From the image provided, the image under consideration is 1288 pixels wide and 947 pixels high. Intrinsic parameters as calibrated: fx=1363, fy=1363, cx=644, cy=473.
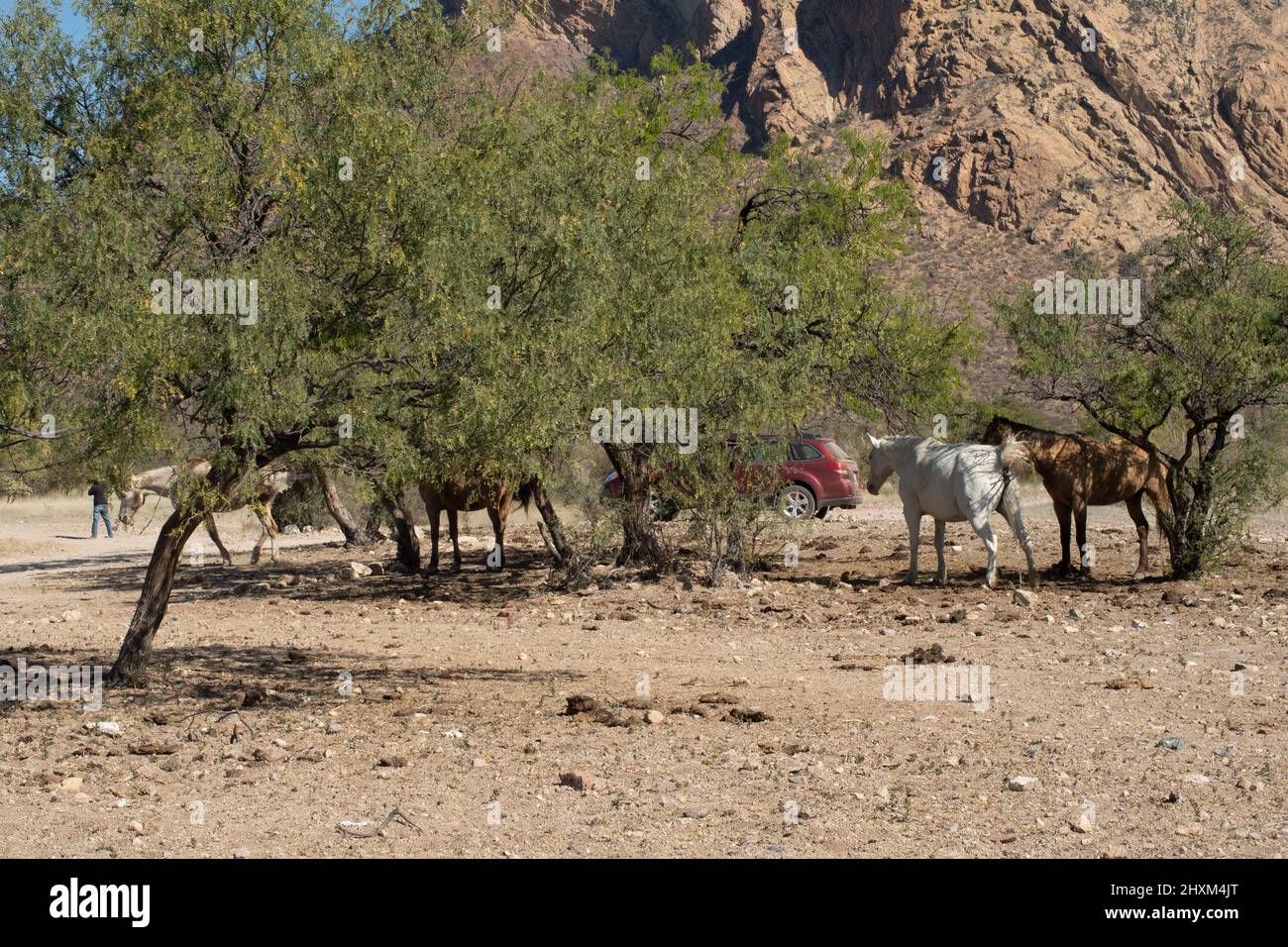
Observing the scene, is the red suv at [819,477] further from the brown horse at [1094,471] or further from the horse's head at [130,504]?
the horse's head at [130,504]

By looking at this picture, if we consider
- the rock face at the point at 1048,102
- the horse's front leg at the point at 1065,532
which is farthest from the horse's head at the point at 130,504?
the rock face at the point at 1048,102

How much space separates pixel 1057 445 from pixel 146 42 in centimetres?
1256

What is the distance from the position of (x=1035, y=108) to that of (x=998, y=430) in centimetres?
6226

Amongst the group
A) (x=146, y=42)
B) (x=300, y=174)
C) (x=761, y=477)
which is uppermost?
(x=146, y=42)

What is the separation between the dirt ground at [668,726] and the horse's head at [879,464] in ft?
5.11

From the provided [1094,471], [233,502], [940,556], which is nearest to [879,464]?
[940,556]

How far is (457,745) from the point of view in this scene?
9.70m

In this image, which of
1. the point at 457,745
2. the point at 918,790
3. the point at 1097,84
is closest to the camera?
the point at 918,790

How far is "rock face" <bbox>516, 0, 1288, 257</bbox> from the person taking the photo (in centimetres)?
7175

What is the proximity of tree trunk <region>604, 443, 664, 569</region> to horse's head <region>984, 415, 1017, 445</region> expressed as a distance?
486 cm

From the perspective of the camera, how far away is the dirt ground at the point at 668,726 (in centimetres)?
754

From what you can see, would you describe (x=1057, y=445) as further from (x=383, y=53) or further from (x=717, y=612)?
(x=383, y=53)

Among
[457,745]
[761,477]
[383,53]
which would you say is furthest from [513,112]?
[761,477]
